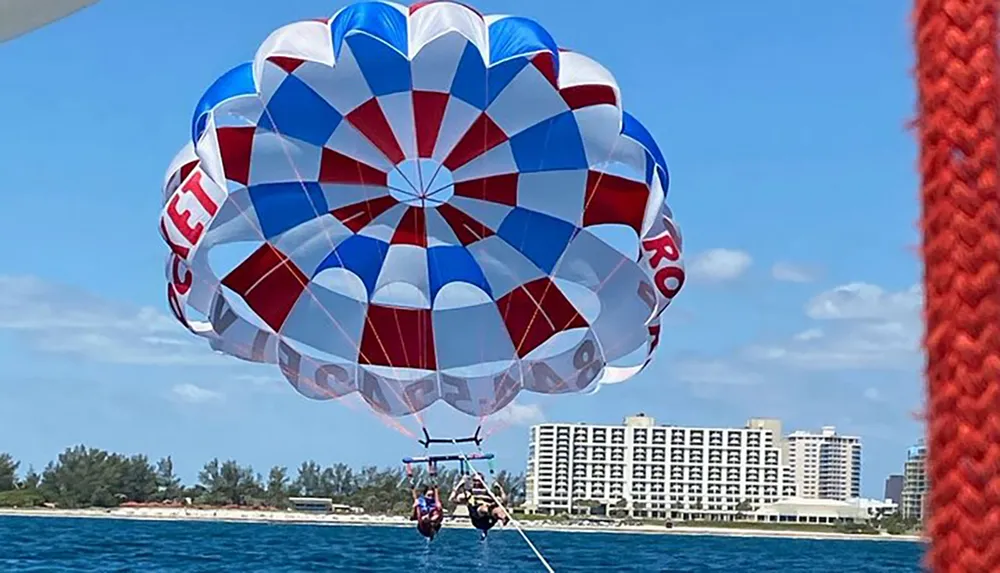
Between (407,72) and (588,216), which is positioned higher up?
(407,72)

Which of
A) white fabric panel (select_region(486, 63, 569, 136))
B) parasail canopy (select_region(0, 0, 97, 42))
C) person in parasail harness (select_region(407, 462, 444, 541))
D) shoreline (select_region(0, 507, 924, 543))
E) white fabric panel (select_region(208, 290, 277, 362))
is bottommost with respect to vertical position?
person in parasail harness (select_region(407, 462, 444, 541))

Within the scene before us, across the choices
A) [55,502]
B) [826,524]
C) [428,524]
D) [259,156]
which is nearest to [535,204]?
[259,156]

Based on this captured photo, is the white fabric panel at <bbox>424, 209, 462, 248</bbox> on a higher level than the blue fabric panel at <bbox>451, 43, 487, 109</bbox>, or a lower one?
lower

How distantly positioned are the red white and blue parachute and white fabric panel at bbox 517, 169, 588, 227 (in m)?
0.01

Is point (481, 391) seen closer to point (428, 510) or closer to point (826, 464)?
point (428, 510)

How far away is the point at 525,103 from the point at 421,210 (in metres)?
1.39

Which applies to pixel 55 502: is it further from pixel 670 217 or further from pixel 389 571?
pixel 670 217

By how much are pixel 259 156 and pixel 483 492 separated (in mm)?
2927

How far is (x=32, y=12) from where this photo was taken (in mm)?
1540

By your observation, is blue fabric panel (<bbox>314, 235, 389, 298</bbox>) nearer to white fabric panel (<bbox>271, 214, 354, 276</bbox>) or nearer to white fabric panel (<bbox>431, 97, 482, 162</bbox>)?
white fabric panel (<bbox>271, 214, 354, 276</bbox>)

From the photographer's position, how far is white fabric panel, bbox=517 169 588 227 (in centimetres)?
852

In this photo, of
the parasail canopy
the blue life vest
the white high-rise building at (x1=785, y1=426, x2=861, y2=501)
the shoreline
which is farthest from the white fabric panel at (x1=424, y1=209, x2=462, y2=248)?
the white high-rise building at (x1=785, y1=426, x2=861, y2=501)

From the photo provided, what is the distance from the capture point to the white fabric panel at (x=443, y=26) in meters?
7.66

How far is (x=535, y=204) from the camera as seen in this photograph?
8.68 metres
